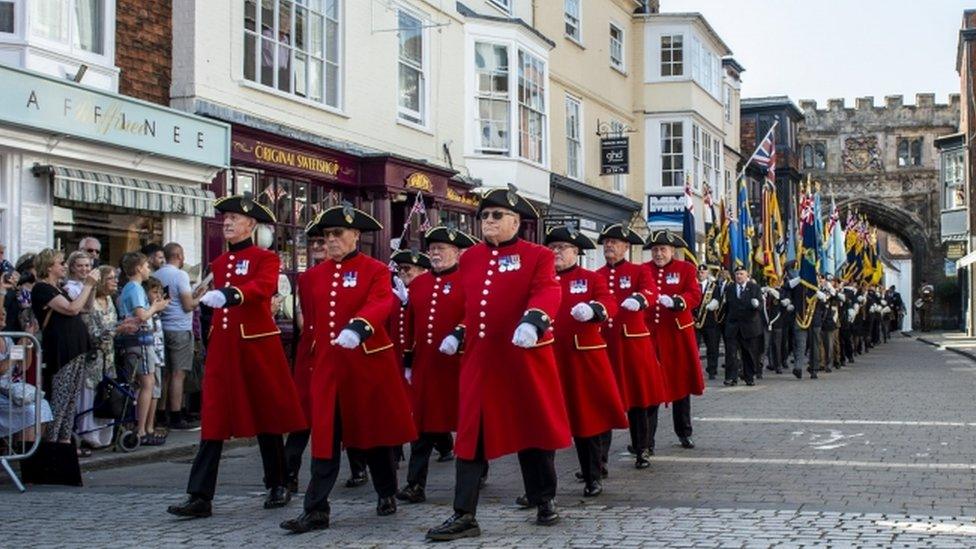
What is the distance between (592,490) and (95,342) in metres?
4.94

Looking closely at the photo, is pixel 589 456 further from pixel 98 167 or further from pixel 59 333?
pixel 98 167

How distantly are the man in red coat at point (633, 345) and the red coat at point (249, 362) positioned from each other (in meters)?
2.90

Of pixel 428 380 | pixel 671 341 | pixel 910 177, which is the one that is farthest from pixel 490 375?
pixel 910 177

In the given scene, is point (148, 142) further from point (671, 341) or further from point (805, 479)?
point (805, 479)

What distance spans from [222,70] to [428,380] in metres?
8.09

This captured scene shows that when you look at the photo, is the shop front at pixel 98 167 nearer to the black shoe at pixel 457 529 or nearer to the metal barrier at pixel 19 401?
the metal barrier at pixel 19 401

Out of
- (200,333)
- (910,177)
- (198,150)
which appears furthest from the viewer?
(910,177)

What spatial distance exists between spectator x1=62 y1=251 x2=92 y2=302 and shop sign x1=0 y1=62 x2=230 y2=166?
1772 millimetres

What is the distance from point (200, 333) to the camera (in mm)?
14219

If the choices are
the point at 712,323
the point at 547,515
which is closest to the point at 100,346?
the point at 547,515

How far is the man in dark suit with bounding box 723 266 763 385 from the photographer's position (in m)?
20.9

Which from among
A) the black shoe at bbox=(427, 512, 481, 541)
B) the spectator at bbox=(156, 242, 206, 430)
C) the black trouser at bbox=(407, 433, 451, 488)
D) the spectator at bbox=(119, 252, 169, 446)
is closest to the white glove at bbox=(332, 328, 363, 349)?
the black shoe at bbox=(427, 512, 481, 541)

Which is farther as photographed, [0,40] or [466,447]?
[0,40]

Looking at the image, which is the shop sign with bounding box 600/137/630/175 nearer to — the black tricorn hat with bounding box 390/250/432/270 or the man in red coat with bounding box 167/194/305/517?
the black tricorn hat with bounding box 390/250/432/270
